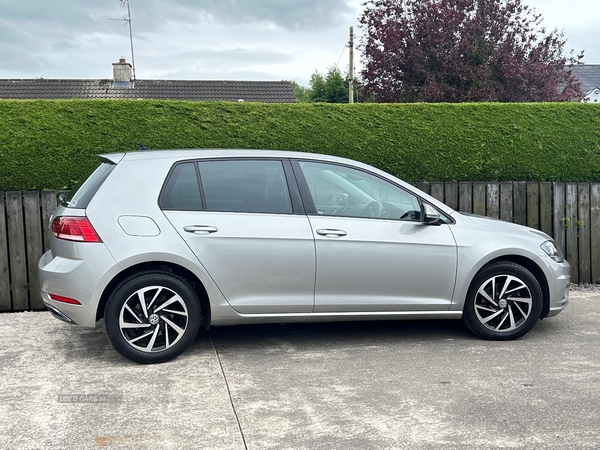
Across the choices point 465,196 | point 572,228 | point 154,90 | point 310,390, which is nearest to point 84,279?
point 310,390

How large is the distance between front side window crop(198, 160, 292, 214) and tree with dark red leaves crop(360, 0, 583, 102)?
44.4 ft

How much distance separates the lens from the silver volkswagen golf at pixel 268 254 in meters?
4.88

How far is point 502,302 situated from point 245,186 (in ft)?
7.98

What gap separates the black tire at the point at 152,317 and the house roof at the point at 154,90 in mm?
20543

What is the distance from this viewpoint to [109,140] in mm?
7305

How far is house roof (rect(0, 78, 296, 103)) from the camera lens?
82.4ft

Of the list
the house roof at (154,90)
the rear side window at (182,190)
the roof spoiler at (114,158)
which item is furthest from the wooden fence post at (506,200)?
the house roof at (154,90)

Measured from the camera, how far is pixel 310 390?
4379 mm

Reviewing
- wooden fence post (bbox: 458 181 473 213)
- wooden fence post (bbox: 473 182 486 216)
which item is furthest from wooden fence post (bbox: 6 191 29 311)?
wooden fence post (bbox: 473 182 486 216)

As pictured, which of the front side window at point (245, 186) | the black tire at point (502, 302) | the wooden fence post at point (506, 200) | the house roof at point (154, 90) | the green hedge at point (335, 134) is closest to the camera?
the front side window at point (245, 186)

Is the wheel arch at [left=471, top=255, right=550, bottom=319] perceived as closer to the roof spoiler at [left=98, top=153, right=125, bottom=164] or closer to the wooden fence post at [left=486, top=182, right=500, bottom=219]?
the wooden fence post at [left=486, top=182, right=500, bottom=219]

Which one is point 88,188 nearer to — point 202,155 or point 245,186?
point 202,155

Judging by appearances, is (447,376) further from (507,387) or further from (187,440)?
(187,440)

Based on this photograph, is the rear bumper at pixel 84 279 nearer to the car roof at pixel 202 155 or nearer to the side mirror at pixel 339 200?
A: the car roof at pixel 202 155
